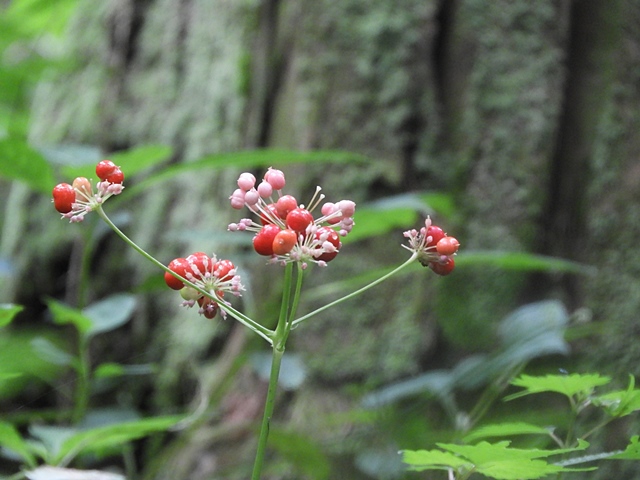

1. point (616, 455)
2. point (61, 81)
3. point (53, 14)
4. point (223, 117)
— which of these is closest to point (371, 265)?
point (223, 117)

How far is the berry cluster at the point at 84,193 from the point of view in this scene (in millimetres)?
656

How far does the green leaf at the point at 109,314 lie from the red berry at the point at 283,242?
94 cm

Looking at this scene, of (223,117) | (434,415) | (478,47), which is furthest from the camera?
(223,117)

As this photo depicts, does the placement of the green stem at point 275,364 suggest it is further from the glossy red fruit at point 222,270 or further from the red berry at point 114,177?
the red berry at point 114,177

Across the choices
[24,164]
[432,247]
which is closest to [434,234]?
[432,247]

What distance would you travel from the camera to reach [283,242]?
62cm

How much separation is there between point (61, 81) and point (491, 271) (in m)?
2.55

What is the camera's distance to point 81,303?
61.5 inches

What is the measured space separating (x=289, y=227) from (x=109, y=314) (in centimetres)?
101

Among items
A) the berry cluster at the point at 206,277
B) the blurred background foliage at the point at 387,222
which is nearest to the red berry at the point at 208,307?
the berry cluster at the point at 206,277

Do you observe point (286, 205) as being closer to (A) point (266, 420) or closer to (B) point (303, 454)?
(A) point (266, 420)

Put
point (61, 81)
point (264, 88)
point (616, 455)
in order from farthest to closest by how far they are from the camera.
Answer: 1. point (61, 81)
2. point (264, 88)
3. point (616, 455)

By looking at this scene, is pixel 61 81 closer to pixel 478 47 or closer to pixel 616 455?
pixel 478 47

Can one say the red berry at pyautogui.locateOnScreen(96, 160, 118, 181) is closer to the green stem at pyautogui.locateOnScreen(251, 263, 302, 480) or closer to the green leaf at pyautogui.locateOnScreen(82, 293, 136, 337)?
the green stem at pyautogui.locateOnScreen(251, 263, 302, 480)
